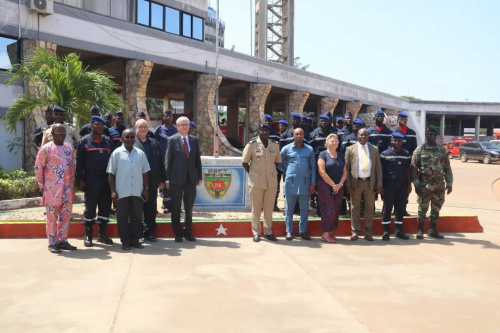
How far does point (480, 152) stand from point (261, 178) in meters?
26.9

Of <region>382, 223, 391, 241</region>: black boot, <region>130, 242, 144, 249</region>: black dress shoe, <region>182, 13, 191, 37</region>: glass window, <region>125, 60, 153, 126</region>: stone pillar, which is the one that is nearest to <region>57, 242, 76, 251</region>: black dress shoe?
<region>130, 242, 144, 249</region>: black dress shoe

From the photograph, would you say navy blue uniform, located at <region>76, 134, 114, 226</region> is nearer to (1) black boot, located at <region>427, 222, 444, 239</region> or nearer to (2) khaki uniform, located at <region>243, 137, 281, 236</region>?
(2) khaki uniform, located at <region>243, 137, 281, 236</region>

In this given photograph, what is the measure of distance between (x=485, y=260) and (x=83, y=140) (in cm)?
563

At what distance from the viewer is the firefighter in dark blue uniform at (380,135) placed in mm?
7457

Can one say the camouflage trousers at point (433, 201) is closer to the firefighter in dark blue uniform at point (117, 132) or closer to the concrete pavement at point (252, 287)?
the concrete pavement at point (252, 287)

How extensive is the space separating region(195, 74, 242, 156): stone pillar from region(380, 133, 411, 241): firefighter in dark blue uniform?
1228 cm

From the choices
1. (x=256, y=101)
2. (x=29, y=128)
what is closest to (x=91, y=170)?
(x=29, y=128)

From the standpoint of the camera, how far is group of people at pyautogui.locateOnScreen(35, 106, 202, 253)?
575cm

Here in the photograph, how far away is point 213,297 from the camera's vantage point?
4059 mm

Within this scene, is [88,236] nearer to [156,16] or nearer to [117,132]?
[117,132]

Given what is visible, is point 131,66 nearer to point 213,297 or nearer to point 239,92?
point 239,92

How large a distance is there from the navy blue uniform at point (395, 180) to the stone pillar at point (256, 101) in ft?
49.5

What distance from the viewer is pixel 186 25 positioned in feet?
63.9

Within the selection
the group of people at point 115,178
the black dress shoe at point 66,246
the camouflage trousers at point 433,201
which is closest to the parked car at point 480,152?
the camouflage trousers at point 433,201
